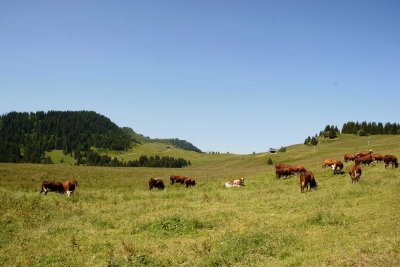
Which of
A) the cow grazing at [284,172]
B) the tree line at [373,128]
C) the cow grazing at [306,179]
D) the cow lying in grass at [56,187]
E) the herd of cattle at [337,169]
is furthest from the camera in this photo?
the tree line at [373,128]

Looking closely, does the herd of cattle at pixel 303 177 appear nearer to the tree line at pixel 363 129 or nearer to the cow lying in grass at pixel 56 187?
the cow lying in grass at pixel 56 187

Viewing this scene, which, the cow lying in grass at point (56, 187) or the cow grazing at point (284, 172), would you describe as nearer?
the cow lying in grass at point (56, 187)

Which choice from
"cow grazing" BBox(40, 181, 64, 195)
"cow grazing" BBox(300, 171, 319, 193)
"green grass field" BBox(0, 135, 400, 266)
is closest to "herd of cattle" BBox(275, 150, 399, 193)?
"cow grazing" BBox(300, 171, 319, 193)

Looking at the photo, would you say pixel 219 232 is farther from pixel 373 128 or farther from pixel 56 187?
pixel 373 128

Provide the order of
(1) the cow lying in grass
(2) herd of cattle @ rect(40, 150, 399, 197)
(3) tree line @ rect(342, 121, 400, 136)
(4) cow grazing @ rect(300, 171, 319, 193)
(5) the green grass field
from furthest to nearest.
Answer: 1. (3) tree line @ rect(342, 121, 400, 136)
2. (1) the cow lying in grass
3. (2) herd of cattle @ rect(40, 150, 399, 197)
4. (4) cow grazing @ rect(300, 171, 319, 193)
5. (5) the green grass field

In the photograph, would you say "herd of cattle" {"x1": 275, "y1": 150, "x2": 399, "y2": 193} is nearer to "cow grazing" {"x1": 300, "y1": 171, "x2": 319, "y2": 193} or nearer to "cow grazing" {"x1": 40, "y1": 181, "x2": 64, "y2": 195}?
"cow grazing" {"x1": 300, "y1": 171, "x2": 319, "y2": 193}

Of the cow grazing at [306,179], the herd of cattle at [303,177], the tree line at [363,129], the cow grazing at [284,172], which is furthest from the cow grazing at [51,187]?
the tree line at [363,129]

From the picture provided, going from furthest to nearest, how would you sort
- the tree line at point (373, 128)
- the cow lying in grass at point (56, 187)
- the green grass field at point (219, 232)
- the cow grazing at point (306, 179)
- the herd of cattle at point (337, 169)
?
the tree line at point (373, 128) < the cow lying in grass at point (56, 187) < the herd of cattle at point (337, 169) < the cow grazing at point (306, 179) < the green grass field at point (219, 232)

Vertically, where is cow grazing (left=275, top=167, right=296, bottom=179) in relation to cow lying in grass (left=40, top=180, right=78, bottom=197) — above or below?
above

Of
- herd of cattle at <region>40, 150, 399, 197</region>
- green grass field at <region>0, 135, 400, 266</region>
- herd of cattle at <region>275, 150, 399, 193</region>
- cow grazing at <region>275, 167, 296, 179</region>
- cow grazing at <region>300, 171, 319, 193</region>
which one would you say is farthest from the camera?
cow grazing at <region>275, 167, 296, 179</region>

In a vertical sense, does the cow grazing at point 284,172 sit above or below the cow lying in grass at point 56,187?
above

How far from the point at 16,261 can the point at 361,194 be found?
16.6 m

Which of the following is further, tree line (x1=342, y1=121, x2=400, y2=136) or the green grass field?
tree line (x1=342, y1=121, x2=400, y2=136)

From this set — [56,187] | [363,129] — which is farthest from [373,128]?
[56,187]
